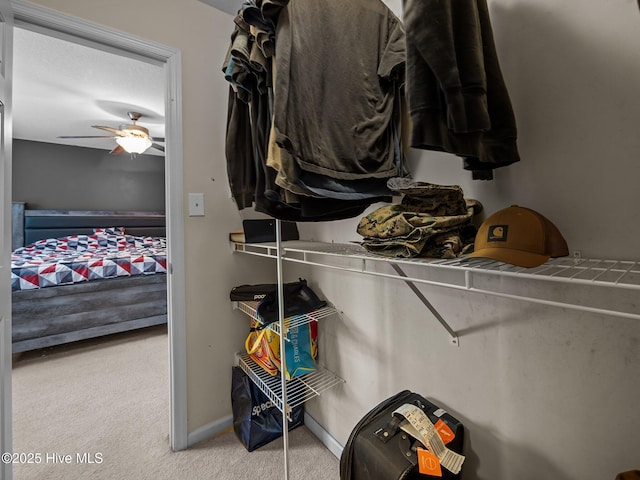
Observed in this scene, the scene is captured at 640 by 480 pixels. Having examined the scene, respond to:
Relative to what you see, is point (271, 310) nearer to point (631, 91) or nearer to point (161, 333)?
point (631, 91)

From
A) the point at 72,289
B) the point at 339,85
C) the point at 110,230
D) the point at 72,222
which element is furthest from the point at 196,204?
the point at 72,222

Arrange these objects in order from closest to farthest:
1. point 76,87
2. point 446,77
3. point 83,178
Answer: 1. point 446,77
2. point 76,87
3. point 83,178

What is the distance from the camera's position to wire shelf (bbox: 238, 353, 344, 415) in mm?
1410

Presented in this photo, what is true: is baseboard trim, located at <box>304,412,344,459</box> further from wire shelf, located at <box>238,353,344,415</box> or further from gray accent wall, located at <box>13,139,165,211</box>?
gray accent wall, located at <box>13,139,165,211</box>

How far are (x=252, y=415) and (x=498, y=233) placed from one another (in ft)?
4.91

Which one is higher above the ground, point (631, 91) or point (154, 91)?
point (154, 91)

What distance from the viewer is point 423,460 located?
777 mm

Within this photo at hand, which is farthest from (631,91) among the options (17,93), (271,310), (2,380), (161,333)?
(17,93)

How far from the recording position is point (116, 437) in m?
1.59

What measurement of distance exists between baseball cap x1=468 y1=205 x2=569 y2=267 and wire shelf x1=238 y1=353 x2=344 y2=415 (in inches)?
43.0

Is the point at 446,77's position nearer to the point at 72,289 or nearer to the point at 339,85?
the point at 339,85

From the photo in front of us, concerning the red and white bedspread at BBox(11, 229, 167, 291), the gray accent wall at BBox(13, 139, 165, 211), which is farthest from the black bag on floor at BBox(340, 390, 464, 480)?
the gray accent wall at BBox(13, 139, 165, 211)

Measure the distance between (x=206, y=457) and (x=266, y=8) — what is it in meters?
1.91

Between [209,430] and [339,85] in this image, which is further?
[209,430]
